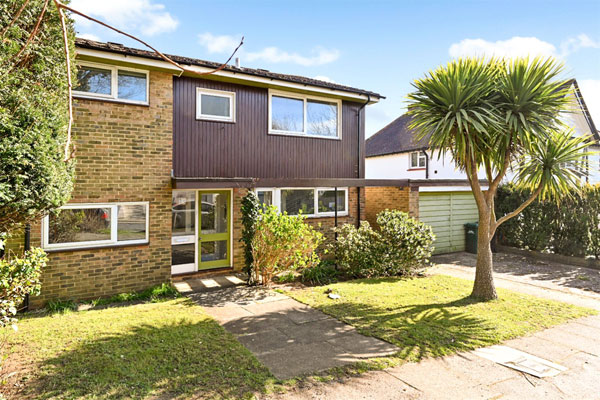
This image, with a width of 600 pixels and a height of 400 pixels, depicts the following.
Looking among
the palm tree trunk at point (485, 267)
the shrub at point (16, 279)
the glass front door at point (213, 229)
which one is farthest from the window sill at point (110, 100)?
the palm tree trunk at point (485, 267)

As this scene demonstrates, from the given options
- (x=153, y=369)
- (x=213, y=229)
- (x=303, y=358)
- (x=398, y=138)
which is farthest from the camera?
(x=398, y=138)

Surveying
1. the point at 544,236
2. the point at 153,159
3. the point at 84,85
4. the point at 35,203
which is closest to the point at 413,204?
the point at 544,236

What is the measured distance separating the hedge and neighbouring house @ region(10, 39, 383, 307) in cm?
525

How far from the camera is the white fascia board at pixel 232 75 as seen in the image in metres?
6.78

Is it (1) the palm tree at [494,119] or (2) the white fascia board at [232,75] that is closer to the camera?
(1) the palm tree at [494,119]

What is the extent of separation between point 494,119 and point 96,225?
7.48 m

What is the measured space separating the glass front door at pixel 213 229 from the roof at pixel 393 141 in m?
11.3

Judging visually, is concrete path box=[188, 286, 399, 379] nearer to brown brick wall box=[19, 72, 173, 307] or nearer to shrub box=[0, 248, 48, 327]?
brown brick wall box=[19, 72, 173, 307]

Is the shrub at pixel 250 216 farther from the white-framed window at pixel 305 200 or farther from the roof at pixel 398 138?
the roof at pixel 398 138

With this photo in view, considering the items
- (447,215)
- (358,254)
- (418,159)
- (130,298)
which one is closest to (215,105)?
(130,298)

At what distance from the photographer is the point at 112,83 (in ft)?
23.5

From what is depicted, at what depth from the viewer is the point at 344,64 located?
10.2m

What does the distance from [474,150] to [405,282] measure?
3.26 meters

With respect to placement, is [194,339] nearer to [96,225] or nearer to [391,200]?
A: [96,225]
